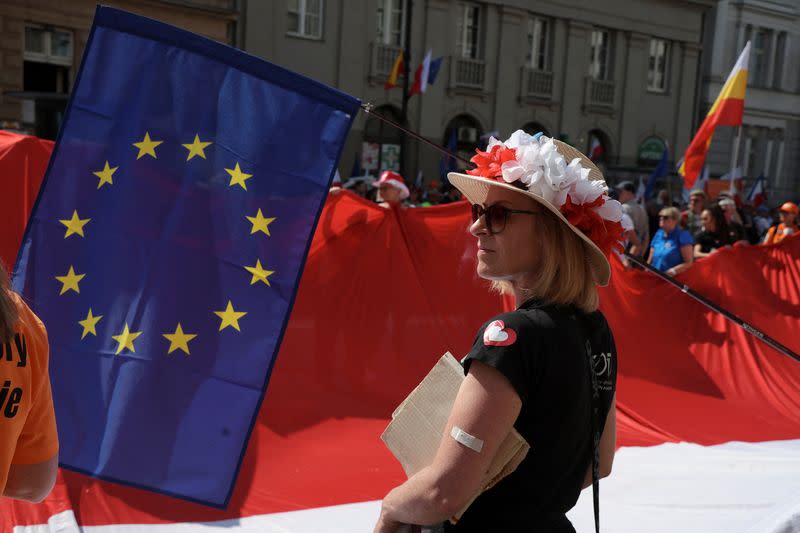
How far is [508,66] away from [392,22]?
4.51 m

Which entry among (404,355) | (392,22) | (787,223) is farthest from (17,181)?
(392,22)

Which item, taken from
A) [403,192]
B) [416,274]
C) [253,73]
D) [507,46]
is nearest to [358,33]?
[507,46]

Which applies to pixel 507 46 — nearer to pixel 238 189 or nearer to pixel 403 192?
pixel 403 192

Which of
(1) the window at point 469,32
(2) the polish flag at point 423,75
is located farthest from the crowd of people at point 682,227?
(1) the window at point 469,32

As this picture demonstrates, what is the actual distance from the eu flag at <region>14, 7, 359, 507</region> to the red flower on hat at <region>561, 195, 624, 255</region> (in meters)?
1.71

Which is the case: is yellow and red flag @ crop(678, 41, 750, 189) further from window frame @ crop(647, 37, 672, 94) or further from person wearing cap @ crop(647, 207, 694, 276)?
window frame @ crop(647, 37, 672, 94)

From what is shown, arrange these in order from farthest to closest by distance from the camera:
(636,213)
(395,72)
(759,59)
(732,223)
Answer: (759,59) → (395,72) → (636,213) → (732,223)

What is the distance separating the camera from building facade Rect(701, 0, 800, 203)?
34781 millimetres

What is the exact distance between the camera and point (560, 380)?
6.05 ft

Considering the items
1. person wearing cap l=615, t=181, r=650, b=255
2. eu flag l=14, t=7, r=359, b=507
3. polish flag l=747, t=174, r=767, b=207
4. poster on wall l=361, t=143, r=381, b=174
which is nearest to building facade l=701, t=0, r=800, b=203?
polish flag l=747, t=174, r=767, b=207

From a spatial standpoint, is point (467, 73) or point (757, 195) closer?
point (757, 195)

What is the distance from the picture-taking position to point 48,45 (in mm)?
19891

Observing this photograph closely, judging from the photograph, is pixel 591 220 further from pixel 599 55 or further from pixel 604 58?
pixel 604 58

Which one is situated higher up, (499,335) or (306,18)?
(306,18)
